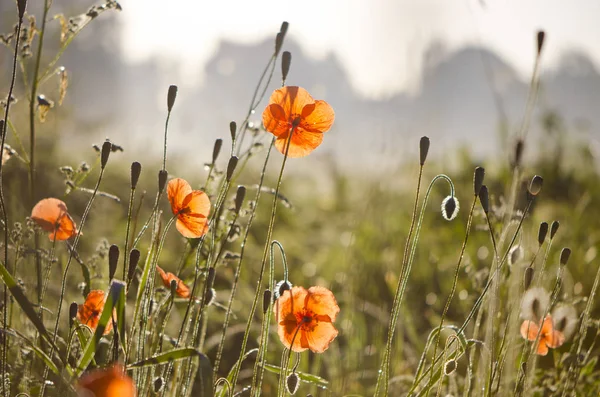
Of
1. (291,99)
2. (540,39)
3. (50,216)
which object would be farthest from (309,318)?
(540,39)

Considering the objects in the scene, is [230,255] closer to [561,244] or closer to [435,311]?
[435,311]

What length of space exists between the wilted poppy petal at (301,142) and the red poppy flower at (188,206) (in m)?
0.26

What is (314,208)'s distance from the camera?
579 centimetres

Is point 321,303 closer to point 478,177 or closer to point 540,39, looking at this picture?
point 478,177

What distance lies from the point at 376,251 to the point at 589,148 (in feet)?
9.76

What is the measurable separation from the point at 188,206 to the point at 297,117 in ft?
1.06

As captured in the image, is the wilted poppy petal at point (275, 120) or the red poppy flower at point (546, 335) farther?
the red poppy flower at point (546, 335)

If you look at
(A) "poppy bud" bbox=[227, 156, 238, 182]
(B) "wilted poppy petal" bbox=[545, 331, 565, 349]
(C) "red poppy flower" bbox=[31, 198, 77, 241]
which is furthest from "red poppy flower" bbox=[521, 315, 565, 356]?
(C) "red poppy flower" bbox=[31, 198, 77, 241]

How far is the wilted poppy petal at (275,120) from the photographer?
141 centimetres

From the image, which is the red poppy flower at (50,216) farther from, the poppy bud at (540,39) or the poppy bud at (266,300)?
the poppy bud at (540,39)

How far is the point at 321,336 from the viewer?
4.73 feet

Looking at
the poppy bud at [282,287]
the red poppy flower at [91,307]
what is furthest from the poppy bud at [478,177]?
the red poppy flower at [91,307]

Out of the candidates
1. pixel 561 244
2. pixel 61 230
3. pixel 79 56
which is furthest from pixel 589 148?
pixel 79 56

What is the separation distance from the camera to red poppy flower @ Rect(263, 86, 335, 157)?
1.43 metres
